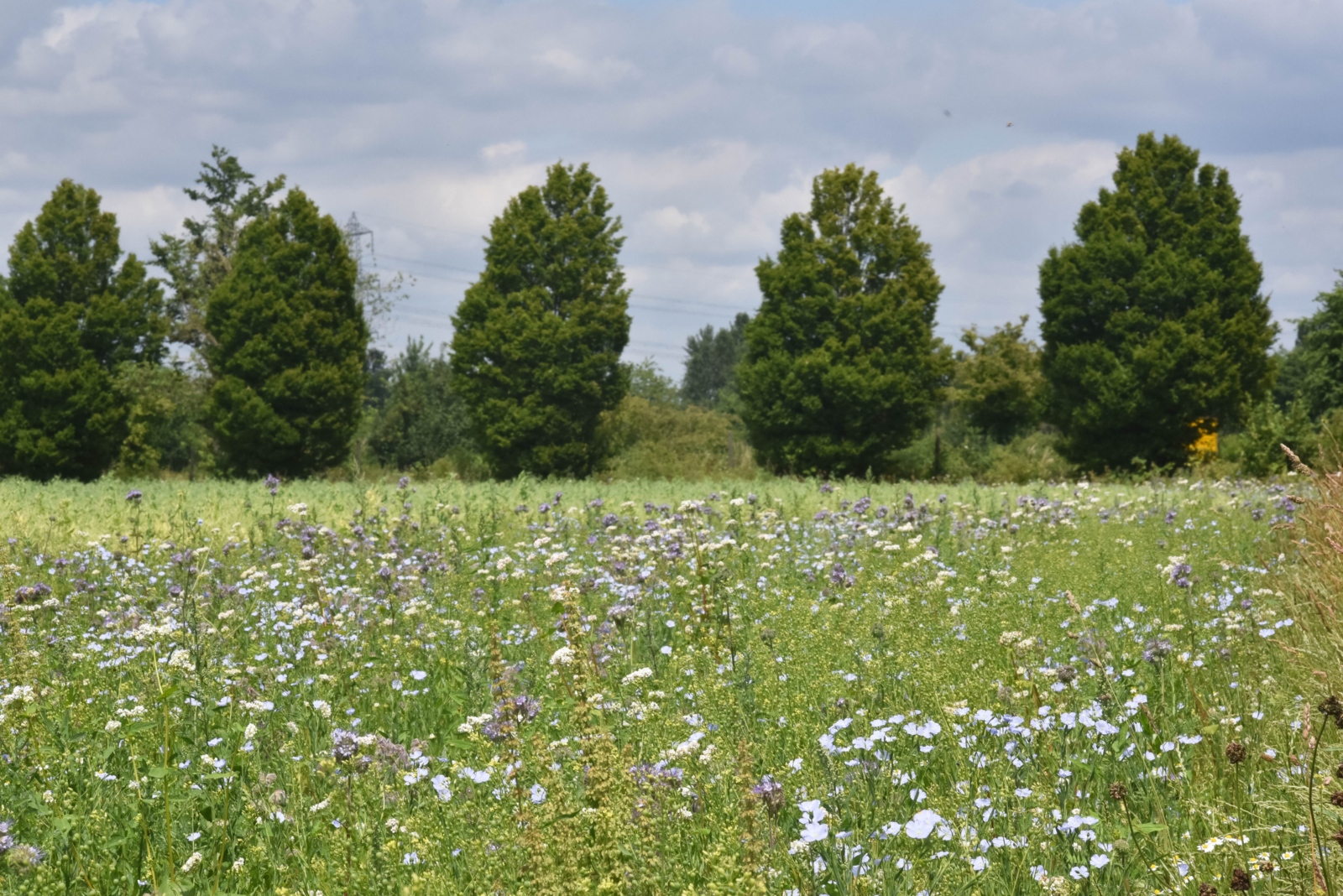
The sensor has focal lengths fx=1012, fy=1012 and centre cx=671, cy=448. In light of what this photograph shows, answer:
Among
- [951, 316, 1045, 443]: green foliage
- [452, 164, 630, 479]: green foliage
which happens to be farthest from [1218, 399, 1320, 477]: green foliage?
[452, 164, 630, 479]: green foliage

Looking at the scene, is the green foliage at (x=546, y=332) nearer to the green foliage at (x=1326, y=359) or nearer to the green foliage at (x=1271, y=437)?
the green foliage at (x=1271, y=437)

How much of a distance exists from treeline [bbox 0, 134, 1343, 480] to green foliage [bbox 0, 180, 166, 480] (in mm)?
74

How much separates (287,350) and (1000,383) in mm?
24316

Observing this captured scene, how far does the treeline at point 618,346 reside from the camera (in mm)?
28328

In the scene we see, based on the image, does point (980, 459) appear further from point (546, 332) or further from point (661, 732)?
point (661, 732)

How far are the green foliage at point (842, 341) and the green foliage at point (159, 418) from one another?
1699 centimetres

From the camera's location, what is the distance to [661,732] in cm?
362

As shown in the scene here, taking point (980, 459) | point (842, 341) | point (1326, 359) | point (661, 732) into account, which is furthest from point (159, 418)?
point (1326, 359)

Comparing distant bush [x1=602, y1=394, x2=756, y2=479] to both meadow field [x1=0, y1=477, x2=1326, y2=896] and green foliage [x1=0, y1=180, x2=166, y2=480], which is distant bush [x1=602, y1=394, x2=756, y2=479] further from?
meadow field [x1=0, y1=477, x2=1326, y2=896]

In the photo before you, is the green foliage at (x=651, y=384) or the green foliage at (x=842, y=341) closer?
the green foliage at (x=842, y=341)

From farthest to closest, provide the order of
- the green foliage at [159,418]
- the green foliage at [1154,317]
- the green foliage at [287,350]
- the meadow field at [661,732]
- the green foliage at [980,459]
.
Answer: the green foliage at [159,418] < the green foliage at [980,459] < the green foliage at [287,350] < the green foliage at [1154,317] < the meadow field at [661,732]

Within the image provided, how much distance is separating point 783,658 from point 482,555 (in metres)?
3.97

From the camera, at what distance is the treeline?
28.3 metres

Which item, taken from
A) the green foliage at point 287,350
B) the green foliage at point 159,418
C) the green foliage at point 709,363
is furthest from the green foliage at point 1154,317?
the green foliage at point 709,363
